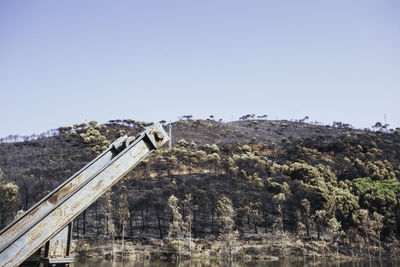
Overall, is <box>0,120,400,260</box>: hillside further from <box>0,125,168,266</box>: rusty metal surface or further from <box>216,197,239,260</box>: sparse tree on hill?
<box>0,125,168,266</box>: rusty metal surface

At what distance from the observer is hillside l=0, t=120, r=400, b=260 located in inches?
2140

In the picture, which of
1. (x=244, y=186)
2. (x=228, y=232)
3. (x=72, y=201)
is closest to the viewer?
(x=72, y=201)

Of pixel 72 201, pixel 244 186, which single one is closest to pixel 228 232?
pixel 244 186

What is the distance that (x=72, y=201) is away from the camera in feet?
10.9

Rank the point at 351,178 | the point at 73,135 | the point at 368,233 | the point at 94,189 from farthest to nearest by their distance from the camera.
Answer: the point at 73,135 → the point at 351,178 → the point at 368,233 → the point at 94,189

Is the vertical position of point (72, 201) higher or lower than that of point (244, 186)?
lower

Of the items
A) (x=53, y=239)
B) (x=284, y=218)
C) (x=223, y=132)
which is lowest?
(x=284, y=218)

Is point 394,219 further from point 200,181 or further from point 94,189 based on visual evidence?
point 94,189

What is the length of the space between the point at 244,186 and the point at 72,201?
214 feet

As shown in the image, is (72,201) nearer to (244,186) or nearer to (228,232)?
(228,232)

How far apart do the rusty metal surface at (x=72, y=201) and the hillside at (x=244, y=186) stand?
4690 centimetres

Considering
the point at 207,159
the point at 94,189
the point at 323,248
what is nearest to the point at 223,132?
the point at 207,159

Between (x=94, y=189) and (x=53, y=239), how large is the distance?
0.62 meters

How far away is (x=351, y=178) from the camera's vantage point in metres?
76.1
